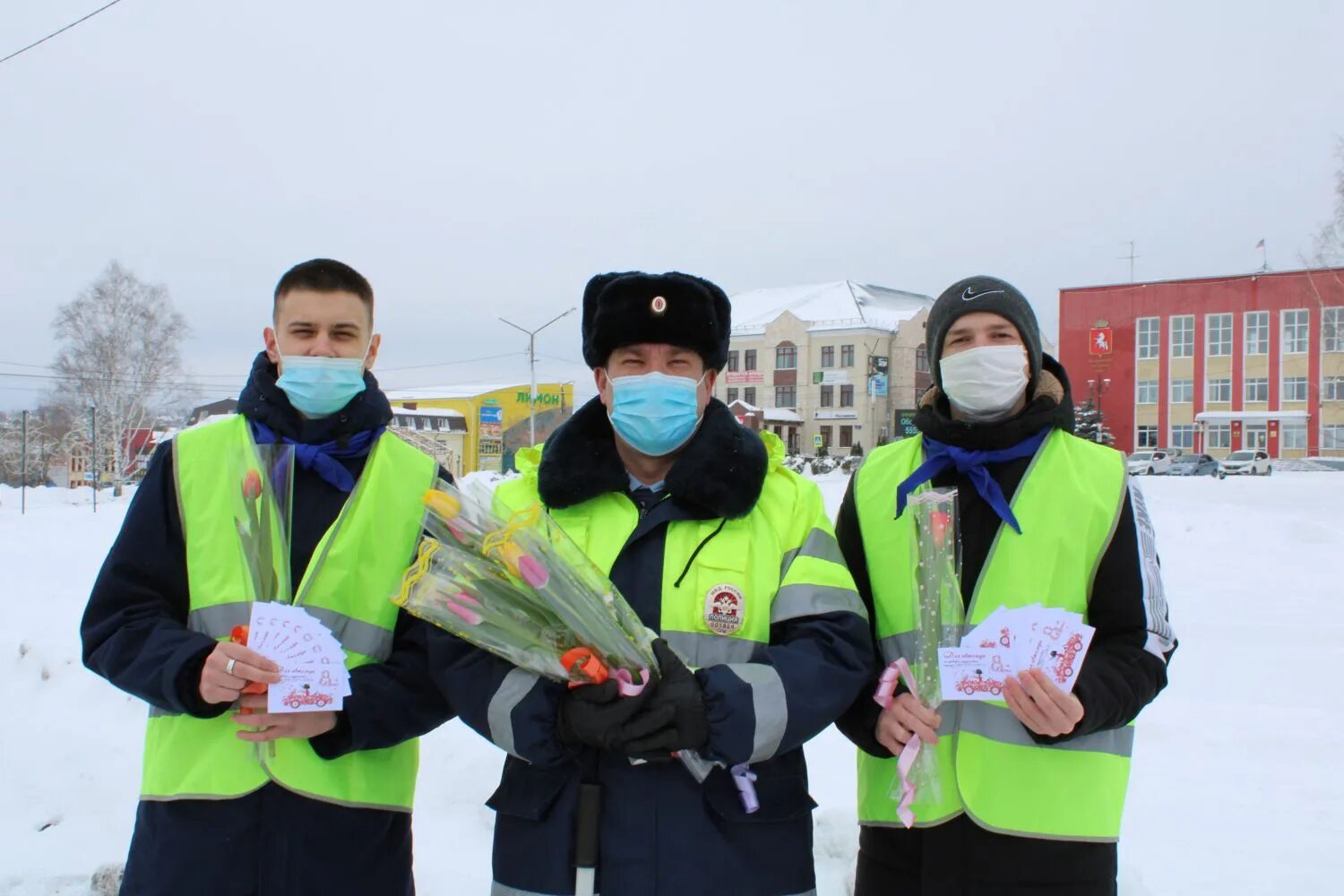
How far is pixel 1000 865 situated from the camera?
205 centimetres

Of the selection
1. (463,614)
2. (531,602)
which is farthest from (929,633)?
(463,614)

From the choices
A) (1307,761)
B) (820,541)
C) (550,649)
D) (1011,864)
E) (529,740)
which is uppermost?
(820,541)

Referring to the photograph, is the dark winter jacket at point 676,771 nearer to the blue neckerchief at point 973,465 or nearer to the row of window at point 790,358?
the blue neckerchief at point 973,465

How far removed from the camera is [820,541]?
2146 millimetres

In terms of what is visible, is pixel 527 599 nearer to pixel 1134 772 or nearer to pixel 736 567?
pixel 736 567

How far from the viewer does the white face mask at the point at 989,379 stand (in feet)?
7.57

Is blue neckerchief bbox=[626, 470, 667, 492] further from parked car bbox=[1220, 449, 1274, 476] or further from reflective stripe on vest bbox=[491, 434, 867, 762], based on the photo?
parked car bbox=[1220, 449, 1274, 476]

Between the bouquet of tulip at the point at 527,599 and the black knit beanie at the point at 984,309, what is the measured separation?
1.18m

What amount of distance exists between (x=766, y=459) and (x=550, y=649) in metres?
0.73

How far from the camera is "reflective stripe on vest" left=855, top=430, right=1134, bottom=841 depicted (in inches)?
80.8

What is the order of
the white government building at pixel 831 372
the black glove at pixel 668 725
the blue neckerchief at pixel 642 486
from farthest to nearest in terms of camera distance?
the white government building at pixel 831 372
the blue neckerchief at pixel 642 486
the black glove at pixel 668 725

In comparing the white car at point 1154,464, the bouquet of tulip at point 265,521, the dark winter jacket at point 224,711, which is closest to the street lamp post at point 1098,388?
the white car at point 1154,464

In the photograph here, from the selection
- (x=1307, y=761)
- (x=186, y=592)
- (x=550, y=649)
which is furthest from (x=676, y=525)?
(x=1307, y=761)

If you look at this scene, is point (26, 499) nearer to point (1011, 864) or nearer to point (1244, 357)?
point (1011, 864)
